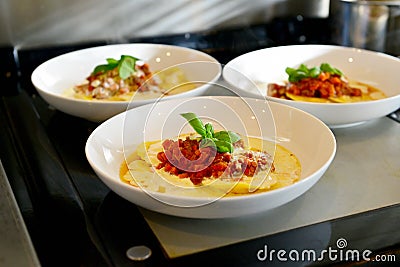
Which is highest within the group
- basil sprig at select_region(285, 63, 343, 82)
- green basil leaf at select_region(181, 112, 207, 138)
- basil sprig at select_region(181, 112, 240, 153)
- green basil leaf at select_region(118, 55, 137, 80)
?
green basil leaf at select_region(181, 112, 207, 138)

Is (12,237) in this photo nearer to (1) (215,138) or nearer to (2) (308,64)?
(1) (215,138)

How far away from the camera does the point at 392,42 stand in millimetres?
1434

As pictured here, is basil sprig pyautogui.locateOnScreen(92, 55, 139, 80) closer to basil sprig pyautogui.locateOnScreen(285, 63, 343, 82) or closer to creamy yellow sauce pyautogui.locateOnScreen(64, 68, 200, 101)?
creamy yellow sauce pyautogui.locateOnScreen(64, 68, 200, 101)

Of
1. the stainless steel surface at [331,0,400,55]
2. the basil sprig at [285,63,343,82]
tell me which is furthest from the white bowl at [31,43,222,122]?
the stainless steel surface at [331,0,400,55]

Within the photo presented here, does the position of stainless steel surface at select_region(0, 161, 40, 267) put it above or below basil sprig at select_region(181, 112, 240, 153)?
below

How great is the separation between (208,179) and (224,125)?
21 centimetres

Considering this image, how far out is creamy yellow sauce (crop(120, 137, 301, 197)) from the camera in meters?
0.75

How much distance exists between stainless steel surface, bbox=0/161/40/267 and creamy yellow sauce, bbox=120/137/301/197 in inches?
5.8

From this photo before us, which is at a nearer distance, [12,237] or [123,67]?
[12,237]

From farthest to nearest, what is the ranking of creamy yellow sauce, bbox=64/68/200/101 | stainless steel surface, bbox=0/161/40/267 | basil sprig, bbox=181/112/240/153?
creamy yellow sauce, bbox=64/68/200/101 → basil sprig, bbox=181/112/240/153 → stainless steel surface, bbox=0/161/40/267

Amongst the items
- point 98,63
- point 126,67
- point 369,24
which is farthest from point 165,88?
point 369,24

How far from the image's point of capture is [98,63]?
4.21 feet

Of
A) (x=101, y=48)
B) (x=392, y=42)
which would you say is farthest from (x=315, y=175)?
(x=392, y=42)

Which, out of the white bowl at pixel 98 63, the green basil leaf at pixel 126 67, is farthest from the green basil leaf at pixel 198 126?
the green basil leaf at pixel 126 67
